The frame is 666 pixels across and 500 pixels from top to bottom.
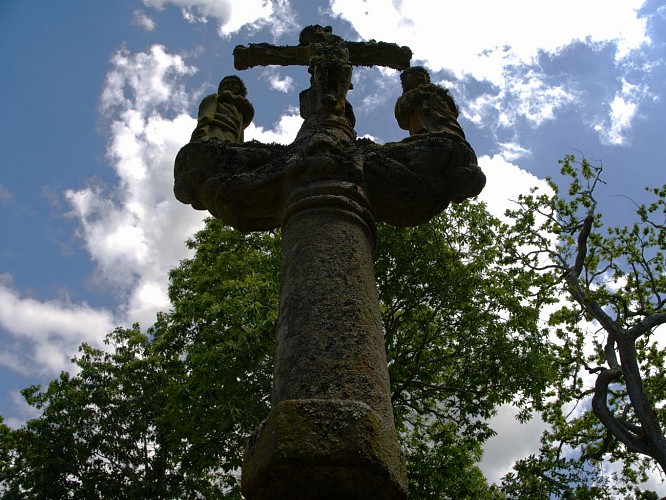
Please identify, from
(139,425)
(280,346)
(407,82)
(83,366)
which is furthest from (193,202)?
(83,366)

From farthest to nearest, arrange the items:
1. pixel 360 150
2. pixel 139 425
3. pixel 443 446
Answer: pixel 139 425, pixel 443 446, pixel 360 150

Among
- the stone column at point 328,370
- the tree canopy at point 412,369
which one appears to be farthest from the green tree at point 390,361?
the stone column at point 328,370

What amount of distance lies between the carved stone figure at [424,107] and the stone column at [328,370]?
1344mm

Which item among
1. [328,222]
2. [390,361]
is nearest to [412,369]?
[390,361]

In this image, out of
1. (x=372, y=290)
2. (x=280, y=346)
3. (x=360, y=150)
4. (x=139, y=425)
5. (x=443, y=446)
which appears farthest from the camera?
(x=139, y=425)

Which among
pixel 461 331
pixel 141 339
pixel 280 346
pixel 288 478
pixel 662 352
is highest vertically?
pixel 141 339

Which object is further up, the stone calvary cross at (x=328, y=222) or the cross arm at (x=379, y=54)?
the cross arm at (x=379, y=54)

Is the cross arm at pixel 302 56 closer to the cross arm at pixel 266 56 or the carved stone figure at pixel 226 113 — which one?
the cross arm at pixel 266 56

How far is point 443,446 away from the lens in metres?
9.59

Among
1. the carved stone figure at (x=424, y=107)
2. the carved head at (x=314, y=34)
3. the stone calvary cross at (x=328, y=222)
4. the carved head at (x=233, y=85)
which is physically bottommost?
the stone calvary cross at (x=328, y=222)

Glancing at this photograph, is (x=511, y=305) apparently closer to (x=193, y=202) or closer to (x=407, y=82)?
(x=407, y=82)

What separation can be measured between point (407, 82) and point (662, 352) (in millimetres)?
13419

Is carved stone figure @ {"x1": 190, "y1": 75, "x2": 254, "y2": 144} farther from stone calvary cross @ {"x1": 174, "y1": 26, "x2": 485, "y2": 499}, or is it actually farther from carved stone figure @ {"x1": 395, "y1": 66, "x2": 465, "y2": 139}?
carved stone figure @ {"x1": 395, "y1": 66, "x2": 465, "y2": 139}

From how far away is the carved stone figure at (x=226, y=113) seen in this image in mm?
4238
